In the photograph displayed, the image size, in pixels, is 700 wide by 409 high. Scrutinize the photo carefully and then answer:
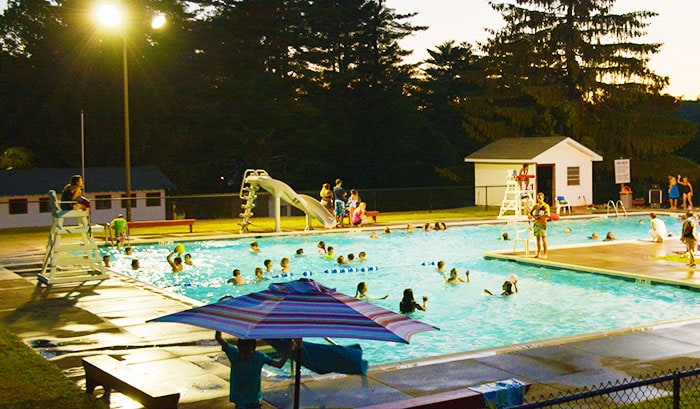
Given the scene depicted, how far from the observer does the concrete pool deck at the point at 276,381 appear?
33.6 ft

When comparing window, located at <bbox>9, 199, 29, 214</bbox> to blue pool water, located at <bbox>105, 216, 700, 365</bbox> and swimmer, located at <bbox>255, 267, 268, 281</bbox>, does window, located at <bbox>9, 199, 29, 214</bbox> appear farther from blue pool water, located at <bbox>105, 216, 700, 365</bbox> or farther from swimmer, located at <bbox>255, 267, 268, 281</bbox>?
swimmer, located at <bbox>255, 267, 268, 281</bbox>

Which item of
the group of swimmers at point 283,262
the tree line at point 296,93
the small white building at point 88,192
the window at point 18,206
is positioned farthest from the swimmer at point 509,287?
the tree line at point 296,93

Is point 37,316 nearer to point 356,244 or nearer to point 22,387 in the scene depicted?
point 22,387

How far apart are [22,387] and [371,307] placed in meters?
4.88

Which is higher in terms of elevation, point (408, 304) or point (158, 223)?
point (158, 223)

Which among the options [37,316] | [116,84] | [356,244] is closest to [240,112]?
[116,84]

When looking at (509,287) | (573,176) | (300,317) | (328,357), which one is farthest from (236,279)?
(573,176)

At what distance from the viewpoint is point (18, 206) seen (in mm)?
41781

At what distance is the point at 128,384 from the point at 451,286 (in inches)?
534

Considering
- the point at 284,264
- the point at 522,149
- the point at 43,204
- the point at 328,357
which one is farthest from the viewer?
the point at 522,149

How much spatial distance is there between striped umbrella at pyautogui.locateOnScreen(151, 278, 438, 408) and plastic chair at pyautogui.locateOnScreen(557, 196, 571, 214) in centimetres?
3380

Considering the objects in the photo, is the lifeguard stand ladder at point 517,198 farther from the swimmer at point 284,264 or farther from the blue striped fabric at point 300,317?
the blue striped fabric at point 300,317

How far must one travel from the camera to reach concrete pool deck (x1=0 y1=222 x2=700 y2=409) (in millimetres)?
10250

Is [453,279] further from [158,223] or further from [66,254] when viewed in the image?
[158,223]
